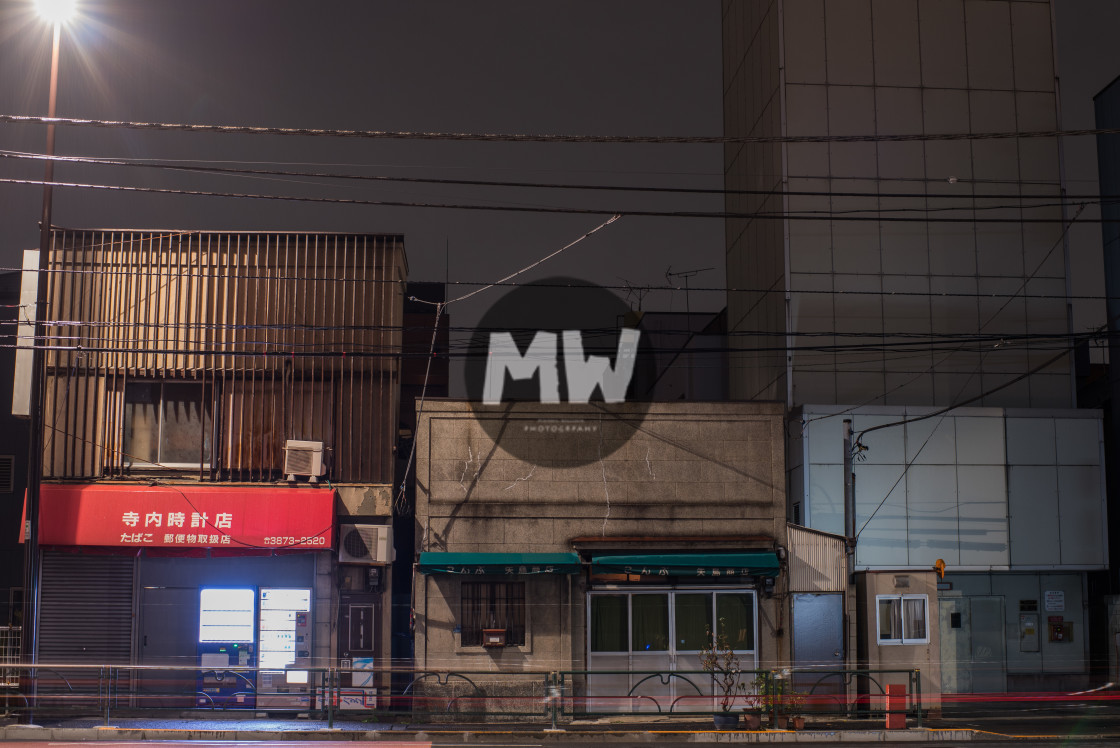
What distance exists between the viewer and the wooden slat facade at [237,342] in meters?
24.3

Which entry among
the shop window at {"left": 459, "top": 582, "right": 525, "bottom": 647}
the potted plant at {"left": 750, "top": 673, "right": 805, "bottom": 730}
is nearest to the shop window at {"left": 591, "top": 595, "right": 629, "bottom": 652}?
the shop window at {"left": 459, "top": 582, "right": 525, "bottom": 647}

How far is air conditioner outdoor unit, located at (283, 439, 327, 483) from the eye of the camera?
2390 centimetres

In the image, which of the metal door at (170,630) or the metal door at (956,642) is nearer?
the metal door at (170,630)

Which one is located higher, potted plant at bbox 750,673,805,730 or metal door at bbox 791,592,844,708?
metal door at bbox 791,592,844,708

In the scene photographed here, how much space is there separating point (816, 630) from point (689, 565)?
3.68 m

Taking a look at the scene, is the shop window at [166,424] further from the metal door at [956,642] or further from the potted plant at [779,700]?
the metal door at [956,642]

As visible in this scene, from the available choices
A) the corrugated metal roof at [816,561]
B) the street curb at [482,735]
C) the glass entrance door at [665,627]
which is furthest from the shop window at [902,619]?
the street curb at [482,735]

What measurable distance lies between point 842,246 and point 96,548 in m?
20.1

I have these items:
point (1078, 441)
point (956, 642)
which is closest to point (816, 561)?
point (956, 642)

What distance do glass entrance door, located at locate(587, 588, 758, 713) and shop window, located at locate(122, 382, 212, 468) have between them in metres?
9.64

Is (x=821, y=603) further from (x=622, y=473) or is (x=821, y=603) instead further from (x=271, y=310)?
(x=271, y=310)

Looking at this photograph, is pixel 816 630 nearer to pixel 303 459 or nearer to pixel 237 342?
pixel 303 459

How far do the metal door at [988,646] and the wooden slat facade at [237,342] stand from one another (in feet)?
48.8

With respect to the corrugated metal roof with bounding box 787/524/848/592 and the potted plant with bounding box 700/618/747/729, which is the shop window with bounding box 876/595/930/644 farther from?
the potted plant with bounding box 700/618/747/729
